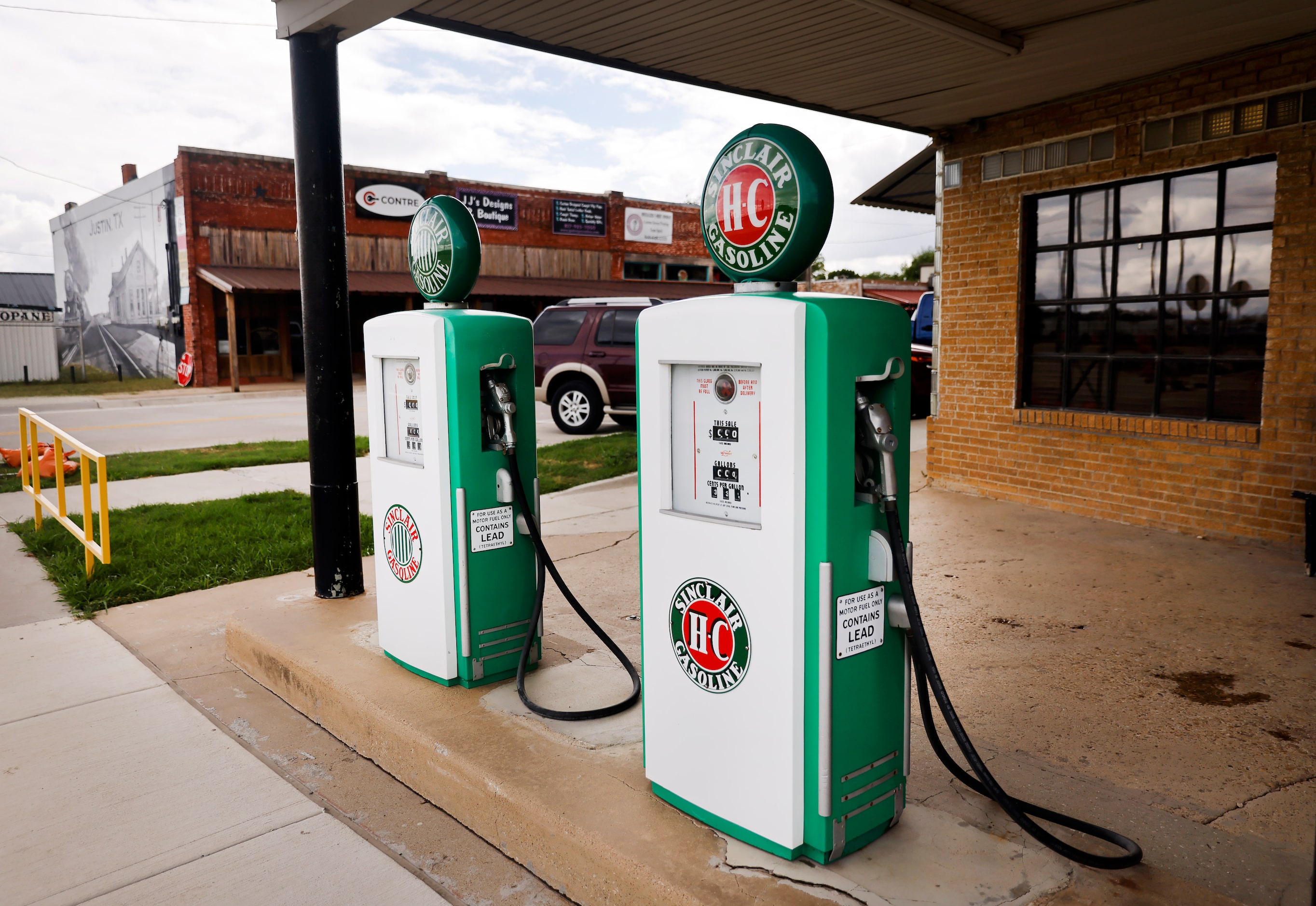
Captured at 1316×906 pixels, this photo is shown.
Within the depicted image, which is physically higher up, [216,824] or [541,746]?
[541,746]

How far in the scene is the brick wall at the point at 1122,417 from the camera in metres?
6.29

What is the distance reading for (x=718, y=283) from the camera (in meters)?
36.0

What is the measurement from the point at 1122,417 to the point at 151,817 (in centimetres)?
694

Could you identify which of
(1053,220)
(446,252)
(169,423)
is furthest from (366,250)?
(446,252)

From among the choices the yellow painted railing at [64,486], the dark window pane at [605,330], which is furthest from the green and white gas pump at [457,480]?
the dark window pane at [605,330]

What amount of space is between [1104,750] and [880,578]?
1672 mm

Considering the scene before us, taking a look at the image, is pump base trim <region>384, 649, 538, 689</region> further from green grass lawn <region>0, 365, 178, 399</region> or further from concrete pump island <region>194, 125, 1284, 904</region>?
green grass lawn <region>0, 365, 178, 399</region>

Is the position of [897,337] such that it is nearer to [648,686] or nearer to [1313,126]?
[648,686]

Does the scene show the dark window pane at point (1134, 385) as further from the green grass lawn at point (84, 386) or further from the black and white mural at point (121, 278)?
the black and white mural at point (121, 278)

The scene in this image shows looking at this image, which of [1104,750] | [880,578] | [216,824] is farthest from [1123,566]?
[216,824]

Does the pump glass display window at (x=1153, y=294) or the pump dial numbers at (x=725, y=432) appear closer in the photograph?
the pump dial numbers at (x=725, y=432)

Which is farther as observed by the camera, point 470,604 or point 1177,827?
point 470,604

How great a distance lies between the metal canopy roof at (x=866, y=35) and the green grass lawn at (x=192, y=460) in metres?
6.09

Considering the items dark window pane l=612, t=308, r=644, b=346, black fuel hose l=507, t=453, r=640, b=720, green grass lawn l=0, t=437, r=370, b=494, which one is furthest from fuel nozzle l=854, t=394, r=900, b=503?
dark window pane l=612, t=308, r=644, b=346
